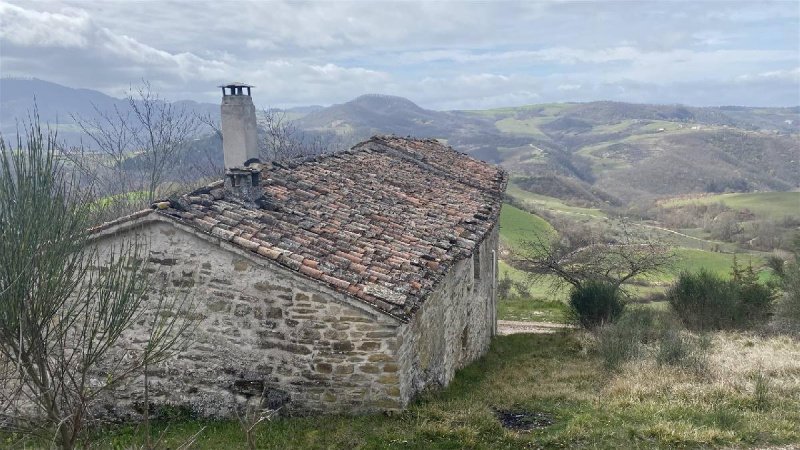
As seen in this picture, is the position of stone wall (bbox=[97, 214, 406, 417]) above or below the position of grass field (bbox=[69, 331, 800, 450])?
above

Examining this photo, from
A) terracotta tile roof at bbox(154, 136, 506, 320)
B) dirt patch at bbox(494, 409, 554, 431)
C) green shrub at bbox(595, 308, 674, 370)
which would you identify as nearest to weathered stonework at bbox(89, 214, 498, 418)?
terracotta tile roof at bbox(154, 136, 506, 320)

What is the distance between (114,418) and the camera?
8648 mm

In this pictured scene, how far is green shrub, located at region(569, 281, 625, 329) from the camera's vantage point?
18312 mm

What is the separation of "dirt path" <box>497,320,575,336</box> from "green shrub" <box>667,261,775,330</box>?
3.94 m

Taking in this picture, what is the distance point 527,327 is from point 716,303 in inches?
265

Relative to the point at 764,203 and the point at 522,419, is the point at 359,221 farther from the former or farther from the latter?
the point at 764,203

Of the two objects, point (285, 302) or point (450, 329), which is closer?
point (285, 302)

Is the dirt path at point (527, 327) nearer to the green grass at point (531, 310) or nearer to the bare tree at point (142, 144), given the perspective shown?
the green grass at point (531, 310)

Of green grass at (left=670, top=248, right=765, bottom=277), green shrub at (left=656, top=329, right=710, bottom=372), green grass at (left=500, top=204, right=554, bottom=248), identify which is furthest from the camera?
green grass at (left=500, top=204, right=554, bottom=248)

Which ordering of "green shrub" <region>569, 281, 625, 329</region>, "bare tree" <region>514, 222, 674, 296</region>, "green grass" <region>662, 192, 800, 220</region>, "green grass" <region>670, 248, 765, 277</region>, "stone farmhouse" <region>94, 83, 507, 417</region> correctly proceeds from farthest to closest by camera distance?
"green grass" <region>662, 192, 800, 220</region>, "green grass" <region>670, 248, 765, 277</region>, "bare tree" <region>514, 222, 674, 296</region>, "green shrub" <region>569, 281, 625, 329</region>, "stone farmhouse" <region>94, 83, 507, 417</region>

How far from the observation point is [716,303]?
18938 mm

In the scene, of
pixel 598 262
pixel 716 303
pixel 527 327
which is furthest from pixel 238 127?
pixel 598 262

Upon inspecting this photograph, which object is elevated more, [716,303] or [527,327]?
[716,303]

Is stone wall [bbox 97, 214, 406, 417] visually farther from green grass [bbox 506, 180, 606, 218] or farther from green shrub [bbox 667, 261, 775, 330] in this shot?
green grass [bbox 506, 180, 606, 218]
